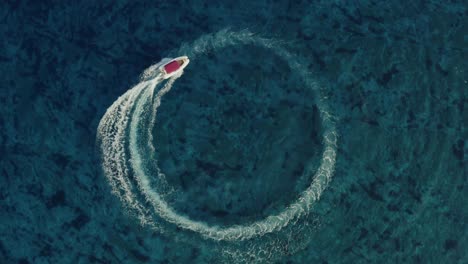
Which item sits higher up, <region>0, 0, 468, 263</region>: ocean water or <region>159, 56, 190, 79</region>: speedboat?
<region>159, 56, 190, 79</region>: speedboat

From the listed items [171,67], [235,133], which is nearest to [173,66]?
[171,67]

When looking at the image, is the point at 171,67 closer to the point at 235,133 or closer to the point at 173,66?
the point at 173,66

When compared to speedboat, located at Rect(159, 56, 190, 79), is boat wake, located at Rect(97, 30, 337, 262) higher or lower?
lower

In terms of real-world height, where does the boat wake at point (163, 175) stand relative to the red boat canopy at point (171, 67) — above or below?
below

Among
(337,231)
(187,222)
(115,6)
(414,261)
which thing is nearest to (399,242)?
(414,261)

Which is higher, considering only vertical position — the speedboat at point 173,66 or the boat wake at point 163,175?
the speedboat at point 173,66

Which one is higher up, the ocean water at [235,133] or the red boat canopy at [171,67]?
the red boat canopy at [171,67]
